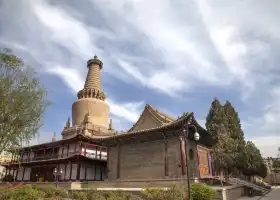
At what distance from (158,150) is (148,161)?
4.46 feet

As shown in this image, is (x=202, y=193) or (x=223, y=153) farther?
(x=223, y=153)

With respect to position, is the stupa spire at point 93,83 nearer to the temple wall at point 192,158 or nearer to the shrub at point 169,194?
the temple wall at point 192,158

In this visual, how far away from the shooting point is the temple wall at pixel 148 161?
18.5 m

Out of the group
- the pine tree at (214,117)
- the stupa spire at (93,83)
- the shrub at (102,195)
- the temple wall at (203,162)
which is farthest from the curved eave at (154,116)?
the stupa spire at (93,83)

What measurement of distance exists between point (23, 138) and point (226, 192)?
558 inches

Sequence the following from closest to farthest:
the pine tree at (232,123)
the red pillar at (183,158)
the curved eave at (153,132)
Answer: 1. the red pillar at (183,158)
2. the curved eave at (153,132)
3. the pine tree at (232,123)

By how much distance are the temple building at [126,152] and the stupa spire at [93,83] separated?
7.38 ft

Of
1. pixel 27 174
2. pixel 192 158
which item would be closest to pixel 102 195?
pixel 192 158

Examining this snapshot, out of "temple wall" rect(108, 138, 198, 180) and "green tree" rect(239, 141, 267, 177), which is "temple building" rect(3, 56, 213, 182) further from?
"green tree" rect(239, 141, 267, 177)

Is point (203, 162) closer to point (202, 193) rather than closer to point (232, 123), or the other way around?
point (202, 193)

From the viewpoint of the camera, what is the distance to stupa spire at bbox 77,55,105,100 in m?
41.4

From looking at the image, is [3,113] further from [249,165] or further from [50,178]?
[249,165]

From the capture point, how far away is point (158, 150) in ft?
64.6

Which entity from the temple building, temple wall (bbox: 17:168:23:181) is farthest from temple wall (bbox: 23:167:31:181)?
temple wall (bbox: 17:168:23:181)
